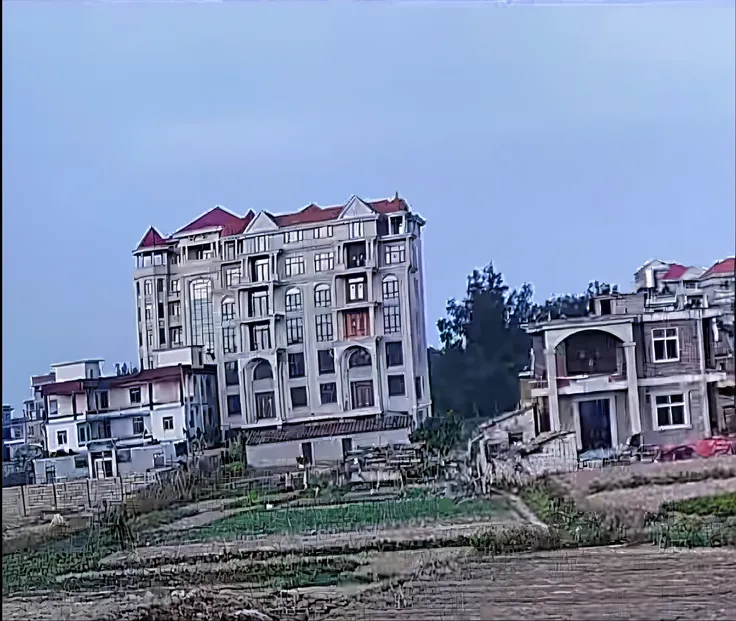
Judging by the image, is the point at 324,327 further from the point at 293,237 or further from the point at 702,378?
the point at 702,378

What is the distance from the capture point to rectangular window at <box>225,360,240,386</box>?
2211 mm

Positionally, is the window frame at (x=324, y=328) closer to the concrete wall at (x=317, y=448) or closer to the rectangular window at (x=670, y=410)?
A: the concrete wall at (x=317, y=448)

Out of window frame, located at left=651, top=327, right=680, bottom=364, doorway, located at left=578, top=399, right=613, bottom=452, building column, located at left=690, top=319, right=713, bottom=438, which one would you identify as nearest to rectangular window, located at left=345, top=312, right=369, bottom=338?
doorway, located at left=578, top=399, right=613, bottom=452

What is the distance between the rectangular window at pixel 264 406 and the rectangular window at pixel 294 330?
0.13 m

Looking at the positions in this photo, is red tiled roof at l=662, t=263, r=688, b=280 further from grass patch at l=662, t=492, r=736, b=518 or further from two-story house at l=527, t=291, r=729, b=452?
grass patch at l=662, t=492, r=736, b=518

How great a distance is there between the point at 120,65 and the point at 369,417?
985 millimetres

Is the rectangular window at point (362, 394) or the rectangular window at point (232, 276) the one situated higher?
the rectangular window at point (232, 276)

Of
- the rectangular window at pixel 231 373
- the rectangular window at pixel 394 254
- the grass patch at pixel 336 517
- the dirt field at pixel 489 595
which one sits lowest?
the dirt field at pixel 489 595

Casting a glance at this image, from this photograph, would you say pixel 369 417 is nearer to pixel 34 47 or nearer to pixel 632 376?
pixel 632 376

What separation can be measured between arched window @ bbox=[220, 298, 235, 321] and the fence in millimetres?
419

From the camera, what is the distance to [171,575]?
7.06 ft

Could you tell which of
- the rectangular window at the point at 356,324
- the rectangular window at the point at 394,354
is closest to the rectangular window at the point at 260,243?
the rectangular window at the point at 356,324

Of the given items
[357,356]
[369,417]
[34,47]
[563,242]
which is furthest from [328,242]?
[34,47]

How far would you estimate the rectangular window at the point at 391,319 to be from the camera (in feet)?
7.34
